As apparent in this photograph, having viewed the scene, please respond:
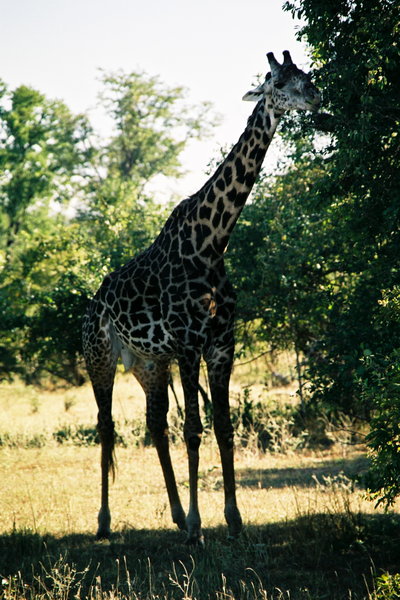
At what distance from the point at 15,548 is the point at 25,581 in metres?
0.85

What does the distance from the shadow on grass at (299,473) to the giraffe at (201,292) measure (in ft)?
8.71

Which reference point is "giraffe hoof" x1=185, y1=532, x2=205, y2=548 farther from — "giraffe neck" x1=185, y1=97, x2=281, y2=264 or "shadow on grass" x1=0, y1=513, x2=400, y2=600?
"giraffe neck" x1=185, y1=97, x2=281, y2=264

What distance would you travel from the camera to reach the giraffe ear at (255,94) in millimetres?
7125

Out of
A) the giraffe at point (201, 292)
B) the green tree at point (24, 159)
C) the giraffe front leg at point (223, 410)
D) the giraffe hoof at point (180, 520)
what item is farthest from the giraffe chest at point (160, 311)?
the green tree at point (24, 159)

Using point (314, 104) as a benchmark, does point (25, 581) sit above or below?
below

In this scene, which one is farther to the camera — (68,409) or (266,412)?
(68,409)

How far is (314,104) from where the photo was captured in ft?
21.6

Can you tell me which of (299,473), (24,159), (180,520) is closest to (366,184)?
(180,520)

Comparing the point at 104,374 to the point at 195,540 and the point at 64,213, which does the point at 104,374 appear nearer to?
the point at 195,540

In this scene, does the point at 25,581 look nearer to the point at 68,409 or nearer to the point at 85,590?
the point at 85,590

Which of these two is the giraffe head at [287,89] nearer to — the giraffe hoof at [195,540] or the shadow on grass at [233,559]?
the shadow on grass at [233,559]

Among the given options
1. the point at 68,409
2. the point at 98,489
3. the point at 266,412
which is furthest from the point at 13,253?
the point at 98,489

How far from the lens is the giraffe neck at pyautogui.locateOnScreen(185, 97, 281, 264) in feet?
23.5

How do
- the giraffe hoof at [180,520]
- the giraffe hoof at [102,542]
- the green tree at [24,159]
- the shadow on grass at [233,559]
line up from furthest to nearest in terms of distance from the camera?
1. the green tree at [24,159]
2. the giraffe hoof at [180,520]
3. the giraffe hoof at [102,542]
4. the shadow on grass at [233,559]
